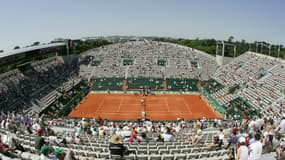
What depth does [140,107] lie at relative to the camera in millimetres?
44812

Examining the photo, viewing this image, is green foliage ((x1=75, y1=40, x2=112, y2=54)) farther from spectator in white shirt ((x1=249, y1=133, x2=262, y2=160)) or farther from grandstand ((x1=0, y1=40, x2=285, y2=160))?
spectator in white shirt ((x1=249, y1=133, x2=262, y2=160))

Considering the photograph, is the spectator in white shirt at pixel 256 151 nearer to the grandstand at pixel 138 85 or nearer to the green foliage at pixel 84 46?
the grandstand at pixel 138 85

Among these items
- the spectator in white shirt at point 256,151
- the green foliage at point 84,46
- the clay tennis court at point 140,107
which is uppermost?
the green foliage at point 84,46

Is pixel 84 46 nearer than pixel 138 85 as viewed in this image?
No

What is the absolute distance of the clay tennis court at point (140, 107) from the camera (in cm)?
4056

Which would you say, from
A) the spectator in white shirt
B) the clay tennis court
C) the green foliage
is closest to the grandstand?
the clay tennis court

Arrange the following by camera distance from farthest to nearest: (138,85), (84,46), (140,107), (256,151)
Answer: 1. (84,46)
2. (138,85)
3. (140,107)
4. (256,151)

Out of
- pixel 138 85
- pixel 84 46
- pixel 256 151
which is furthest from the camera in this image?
pixel 84 46

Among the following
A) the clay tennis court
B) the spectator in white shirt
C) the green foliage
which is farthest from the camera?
the green foliage

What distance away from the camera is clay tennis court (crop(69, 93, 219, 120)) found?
133 feet

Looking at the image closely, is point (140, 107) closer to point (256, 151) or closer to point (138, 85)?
point (138, 85)

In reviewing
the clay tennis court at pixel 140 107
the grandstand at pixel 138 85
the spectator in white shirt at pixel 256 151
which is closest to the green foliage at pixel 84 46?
the grandstand at pixel 138 85

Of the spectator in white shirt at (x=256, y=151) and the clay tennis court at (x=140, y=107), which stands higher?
the spectator in white shirt at (x=256, y=151)

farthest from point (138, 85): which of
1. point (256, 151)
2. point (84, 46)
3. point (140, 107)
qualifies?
point (256, 151)
